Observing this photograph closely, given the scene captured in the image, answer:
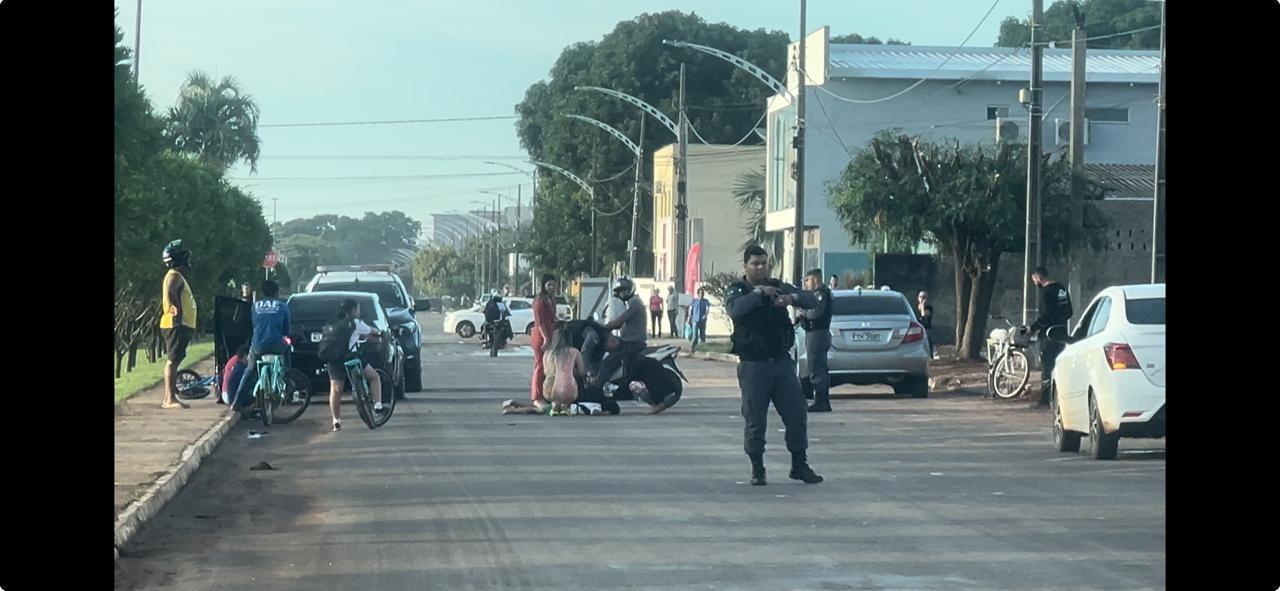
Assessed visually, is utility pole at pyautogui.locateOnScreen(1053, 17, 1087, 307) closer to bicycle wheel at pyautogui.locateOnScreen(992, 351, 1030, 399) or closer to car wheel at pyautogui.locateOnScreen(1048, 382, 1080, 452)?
bicycle wheel at pyautogui.locateOnScreen(992, 351, 1030, 399)

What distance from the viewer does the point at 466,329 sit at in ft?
218

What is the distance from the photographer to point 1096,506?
12938 mm

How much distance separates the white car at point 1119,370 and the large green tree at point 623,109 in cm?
6345

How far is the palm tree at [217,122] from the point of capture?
65.1m

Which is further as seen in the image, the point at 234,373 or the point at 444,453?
the point at 234,373

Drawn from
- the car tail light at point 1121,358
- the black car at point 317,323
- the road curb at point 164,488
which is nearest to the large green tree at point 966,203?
the black car at point 317,323

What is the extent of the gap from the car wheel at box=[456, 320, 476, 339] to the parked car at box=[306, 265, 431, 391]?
112 feet
